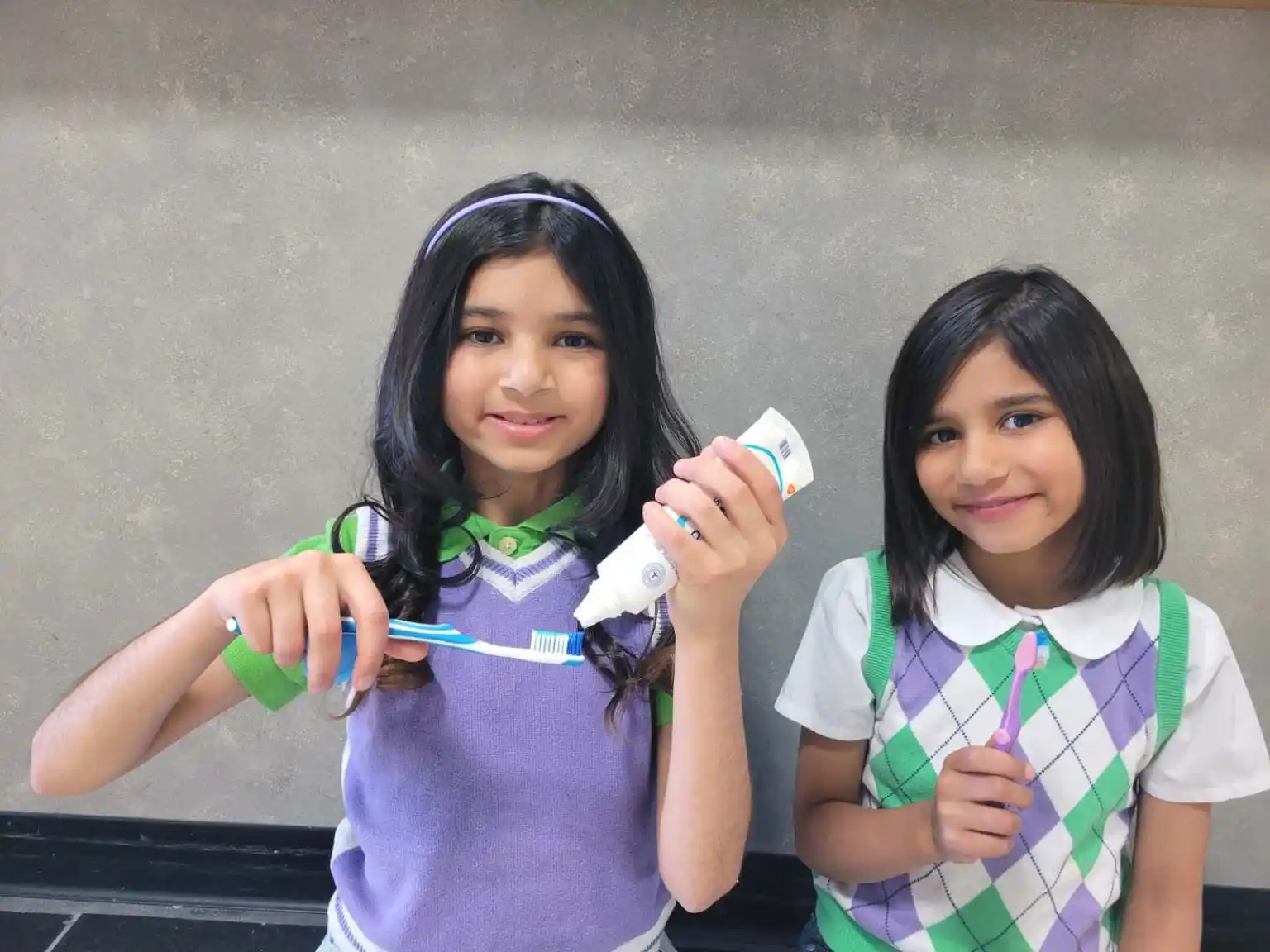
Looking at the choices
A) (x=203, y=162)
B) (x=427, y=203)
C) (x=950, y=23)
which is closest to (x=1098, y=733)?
(x=950, y=23)

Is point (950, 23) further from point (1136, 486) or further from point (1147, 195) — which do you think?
point (1136, 486)

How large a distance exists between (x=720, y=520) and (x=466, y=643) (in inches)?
6.6

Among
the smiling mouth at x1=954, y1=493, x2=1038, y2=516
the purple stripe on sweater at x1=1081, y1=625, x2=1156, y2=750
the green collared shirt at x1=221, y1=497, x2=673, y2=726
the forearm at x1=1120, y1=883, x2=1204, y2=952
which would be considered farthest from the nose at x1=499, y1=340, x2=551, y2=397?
the forearm at x1=1120, y1=883, x2=1204, y2=952

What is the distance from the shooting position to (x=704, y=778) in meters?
0.51

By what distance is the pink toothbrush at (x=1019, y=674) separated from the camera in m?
0.57

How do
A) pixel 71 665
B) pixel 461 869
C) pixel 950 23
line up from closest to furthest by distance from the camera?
pixel 461 869 → pixel 950 23 → pixel 71 665

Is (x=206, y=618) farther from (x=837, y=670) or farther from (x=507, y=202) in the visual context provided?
(x=837, y=670)

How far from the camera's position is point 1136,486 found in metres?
0.61

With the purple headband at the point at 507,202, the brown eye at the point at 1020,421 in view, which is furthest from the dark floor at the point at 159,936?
the purple headband at the point at 507,202

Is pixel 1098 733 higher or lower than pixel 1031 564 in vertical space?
lower

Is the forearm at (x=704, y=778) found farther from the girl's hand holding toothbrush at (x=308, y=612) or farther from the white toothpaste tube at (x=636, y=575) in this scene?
the girl's hand holding toothbrush at (x=308, y=612)

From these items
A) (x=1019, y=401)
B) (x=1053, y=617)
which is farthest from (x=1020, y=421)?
(x=1053, y=617)

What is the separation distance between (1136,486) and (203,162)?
→ 809 millimetres

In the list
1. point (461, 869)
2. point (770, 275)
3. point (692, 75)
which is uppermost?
point (692, 75)
